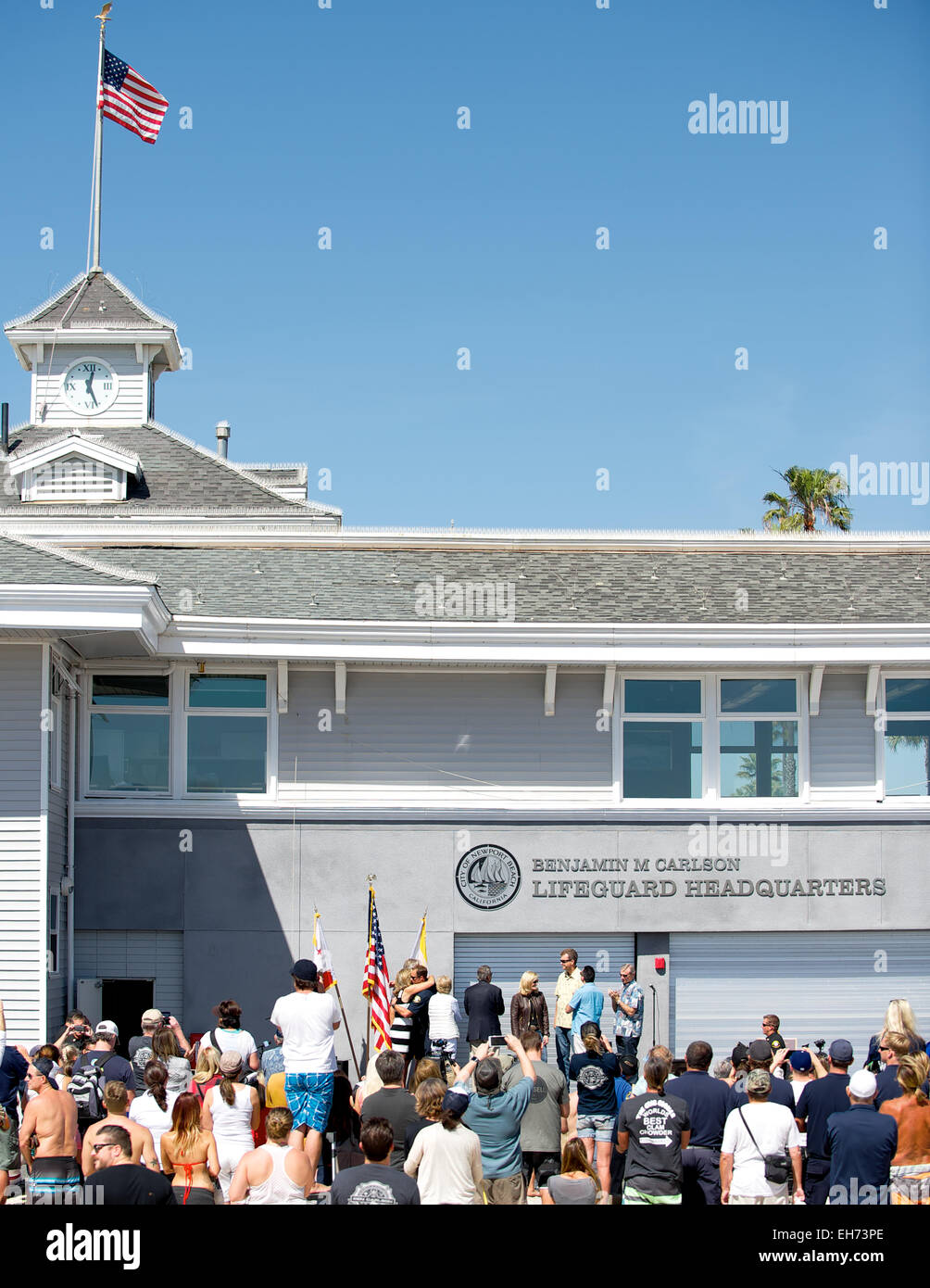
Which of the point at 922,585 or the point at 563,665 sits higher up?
the point at 922,585

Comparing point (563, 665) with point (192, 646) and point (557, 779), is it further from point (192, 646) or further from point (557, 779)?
point (192, 646)

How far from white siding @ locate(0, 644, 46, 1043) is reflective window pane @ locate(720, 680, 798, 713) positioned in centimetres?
809

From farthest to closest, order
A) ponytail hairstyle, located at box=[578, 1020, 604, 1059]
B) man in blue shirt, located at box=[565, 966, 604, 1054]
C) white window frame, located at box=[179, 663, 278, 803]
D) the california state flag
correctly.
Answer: white window frame, located at box=[179, 663, 278, 803] < the california state flag < man in blue shirt, located at box=[565, 966, 604, 1054] < ponytail hairstyle, located at box=[578, 1020, 604, 1059]

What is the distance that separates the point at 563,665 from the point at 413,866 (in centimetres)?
291

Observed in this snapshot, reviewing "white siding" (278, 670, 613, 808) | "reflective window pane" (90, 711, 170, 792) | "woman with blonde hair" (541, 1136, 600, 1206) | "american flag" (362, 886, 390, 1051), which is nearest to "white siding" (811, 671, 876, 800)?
"white siding" (278, 670, 613, 808)

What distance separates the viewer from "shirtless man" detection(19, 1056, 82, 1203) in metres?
9.55

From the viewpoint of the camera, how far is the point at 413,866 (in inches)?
672

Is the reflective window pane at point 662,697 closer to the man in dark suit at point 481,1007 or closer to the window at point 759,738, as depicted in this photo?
the window at point 759,738

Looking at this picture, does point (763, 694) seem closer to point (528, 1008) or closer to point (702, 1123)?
point (528, 1008)

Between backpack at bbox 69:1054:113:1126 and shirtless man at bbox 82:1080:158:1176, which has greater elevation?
shirtless man at bbox 82:1080:158:1176

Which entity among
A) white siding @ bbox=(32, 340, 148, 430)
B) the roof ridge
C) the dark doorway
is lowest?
the dark doorway

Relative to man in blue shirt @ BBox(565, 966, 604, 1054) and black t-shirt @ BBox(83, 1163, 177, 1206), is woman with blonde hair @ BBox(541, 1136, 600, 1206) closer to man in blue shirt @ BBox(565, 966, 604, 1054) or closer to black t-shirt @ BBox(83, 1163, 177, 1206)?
black t-shirt @ BBox(83, 1163, 177, 1206)
